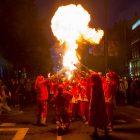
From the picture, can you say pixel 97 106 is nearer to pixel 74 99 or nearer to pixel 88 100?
pixel 88 100

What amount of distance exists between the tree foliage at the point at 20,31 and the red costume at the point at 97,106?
1805 cm

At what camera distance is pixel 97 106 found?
6.08 metres

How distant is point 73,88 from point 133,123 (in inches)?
113

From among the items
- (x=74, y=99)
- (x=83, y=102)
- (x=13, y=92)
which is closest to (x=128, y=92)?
(x=83, y=102)

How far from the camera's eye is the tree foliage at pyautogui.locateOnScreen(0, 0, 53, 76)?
72.9 feet

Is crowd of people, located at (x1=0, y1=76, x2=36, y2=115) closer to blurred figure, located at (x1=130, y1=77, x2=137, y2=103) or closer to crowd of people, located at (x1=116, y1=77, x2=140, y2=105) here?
crowd of people, located at (x1=116, y1=77, x2=140, y2=105)

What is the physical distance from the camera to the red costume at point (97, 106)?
603 centimetres

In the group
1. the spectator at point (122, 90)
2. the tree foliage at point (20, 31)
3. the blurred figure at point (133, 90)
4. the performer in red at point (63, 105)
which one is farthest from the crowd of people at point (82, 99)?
the tree foliage at point (20, 31)

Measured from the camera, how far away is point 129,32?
42875 millimetres

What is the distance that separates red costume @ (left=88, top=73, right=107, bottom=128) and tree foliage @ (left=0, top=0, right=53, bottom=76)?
1805cm

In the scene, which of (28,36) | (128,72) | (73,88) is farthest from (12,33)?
(128,72)

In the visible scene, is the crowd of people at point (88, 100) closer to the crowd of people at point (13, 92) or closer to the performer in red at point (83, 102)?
the performer in red at point (83, 102)

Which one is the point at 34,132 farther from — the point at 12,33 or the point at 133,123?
the point at 12,33

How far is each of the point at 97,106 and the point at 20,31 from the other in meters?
18.7
